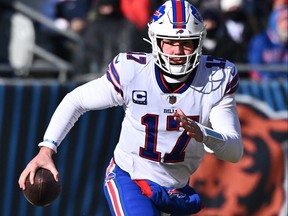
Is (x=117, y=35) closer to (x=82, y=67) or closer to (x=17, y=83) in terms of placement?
(x=82, y=67)

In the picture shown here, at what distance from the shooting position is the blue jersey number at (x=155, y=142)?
19.5 ft

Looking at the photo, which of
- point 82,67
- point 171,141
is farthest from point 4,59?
point 171,141

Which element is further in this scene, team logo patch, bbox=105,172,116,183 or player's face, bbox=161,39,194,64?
team logo patch, bbox=105,172,116,183

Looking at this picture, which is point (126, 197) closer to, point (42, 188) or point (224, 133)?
point (42, 188)

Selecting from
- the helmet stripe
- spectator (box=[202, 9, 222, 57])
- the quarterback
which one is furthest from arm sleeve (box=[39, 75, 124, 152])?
spectator (box=[202, 9, 222, 57])

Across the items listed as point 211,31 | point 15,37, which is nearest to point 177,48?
point 211,31

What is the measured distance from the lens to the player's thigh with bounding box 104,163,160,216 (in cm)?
587

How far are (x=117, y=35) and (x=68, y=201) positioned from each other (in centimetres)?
285

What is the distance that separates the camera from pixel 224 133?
5.74m

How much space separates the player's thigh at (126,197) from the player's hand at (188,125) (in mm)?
683

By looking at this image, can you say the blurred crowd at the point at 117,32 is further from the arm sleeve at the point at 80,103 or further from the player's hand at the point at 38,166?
the player's hand at the point at 38,166

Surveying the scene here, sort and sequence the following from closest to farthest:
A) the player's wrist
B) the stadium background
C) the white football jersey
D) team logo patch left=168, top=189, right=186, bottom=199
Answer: the player's wrist → the white football jersey → team logo patch left=168, top=189, right=186, bottom=199 → the stadium background

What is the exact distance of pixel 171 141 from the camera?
5973 millimetres

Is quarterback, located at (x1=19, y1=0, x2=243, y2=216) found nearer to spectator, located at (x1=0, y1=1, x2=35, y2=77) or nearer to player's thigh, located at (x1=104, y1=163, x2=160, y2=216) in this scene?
player's thigh, located at (x1=104, y1=163, x2=160, y2=216)
